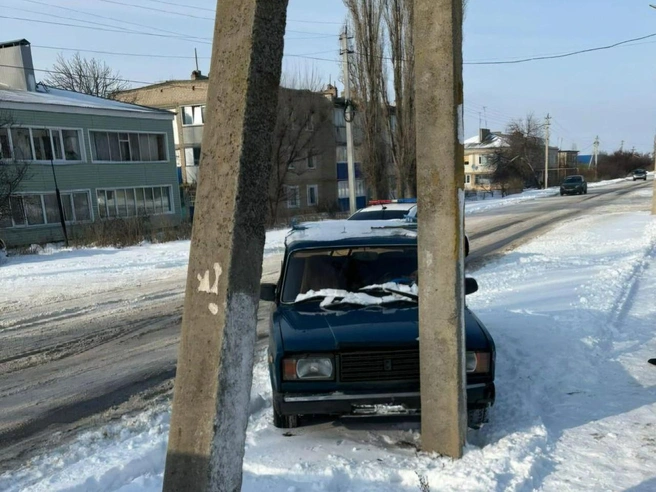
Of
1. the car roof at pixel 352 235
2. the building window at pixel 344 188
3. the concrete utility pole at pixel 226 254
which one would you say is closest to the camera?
the concrete utility pole at pixel 226 254

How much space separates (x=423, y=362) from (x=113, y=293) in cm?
888

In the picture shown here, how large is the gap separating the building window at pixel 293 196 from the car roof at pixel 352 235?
3260cm

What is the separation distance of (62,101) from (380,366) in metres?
29.1

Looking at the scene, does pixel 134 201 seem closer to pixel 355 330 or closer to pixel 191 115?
pixel 191 115

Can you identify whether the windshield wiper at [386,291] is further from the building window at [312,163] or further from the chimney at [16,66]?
the building window at [312,163]

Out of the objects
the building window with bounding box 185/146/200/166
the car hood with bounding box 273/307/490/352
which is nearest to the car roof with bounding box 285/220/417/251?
the car hood with bounding box 273/307/490/352

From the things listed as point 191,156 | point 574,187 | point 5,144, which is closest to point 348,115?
point 5,144

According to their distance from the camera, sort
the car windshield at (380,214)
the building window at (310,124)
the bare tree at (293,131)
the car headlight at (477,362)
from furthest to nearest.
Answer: the building window at (310,124) → the bare tree at (293,131) → the car windshield at (380,214) → the car headlight at (477,362)

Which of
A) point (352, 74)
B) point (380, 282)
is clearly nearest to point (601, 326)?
point (380, 282)

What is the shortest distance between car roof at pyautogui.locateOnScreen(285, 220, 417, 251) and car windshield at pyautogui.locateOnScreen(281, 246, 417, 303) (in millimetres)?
72

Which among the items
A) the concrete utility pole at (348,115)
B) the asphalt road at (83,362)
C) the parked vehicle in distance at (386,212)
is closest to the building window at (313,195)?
the concrete utility pole at (348,115)

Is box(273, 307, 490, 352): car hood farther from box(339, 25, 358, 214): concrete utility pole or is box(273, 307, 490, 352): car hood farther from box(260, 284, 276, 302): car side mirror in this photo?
box(339, 25, 358, 214): concrete utility pole

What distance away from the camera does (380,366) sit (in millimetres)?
3826

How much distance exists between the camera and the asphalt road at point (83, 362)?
4863 millimetres
